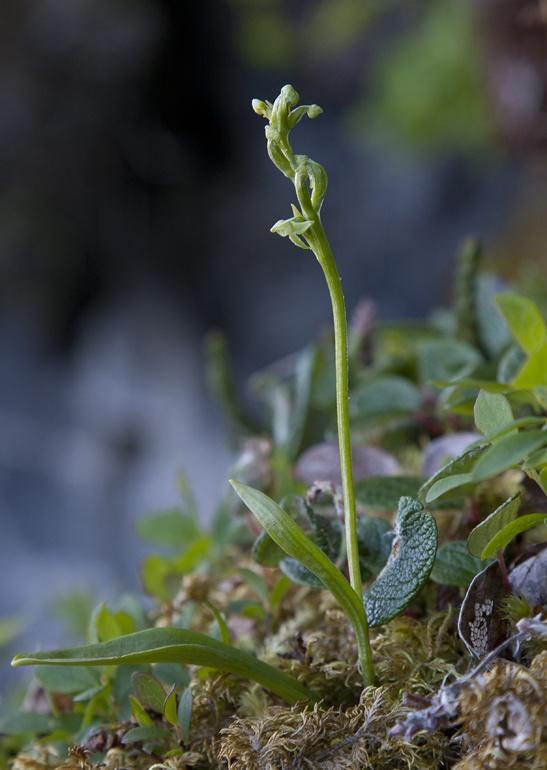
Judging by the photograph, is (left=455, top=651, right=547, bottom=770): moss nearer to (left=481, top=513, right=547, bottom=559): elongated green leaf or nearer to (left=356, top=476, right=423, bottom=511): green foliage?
(left=481, top=513, right=547, bottom=559): elongated green leaf

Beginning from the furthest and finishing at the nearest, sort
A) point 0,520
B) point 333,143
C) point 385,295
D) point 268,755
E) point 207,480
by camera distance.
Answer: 1. point 333,143
2. point 385,295
3. point 0,520
4. point 207,480
5. point 268,755

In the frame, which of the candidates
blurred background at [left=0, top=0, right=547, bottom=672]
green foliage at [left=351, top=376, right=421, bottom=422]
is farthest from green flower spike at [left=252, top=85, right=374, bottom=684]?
blurred background at [left=0, top=0, right=547, bottom=672]

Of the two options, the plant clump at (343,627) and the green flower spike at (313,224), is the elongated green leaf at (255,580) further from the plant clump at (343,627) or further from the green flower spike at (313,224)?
the green flower spike at (313,224)

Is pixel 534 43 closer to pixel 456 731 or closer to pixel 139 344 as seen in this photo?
pixel 456 731

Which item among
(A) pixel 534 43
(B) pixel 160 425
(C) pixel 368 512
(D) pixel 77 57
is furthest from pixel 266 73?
(C) pixel 368 512

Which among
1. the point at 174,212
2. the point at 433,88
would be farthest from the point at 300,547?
the point at 174,212
